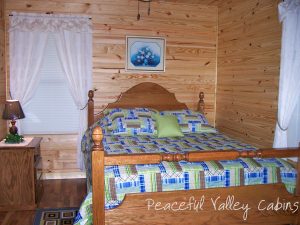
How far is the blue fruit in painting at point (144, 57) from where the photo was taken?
4055 mm

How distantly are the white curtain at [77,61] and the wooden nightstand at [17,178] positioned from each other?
98cm

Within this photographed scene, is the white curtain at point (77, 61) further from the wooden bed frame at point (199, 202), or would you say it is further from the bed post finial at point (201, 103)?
the wooden bed frame at point (199, 202)

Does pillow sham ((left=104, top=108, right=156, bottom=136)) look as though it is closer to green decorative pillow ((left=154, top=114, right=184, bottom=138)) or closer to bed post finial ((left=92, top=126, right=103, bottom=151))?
green decorative pillow ((left=154, top=114, right=184, bottom=138))

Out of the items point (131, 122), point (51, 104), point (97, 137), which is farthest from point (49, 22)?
point (97, 137)

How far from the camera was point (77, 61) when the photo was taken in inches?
151

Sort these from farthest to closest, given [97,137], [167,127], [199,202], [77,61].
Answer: [77,61], [167,127], [199,202], [97,137]

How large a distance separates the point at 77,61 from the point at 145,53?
92 centimetres

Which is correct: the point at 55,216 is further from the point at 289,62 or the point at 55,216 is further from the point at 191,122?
the point at 289,62

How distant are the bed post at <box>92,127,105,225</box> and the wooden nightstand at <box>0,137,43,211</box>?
4.73ft

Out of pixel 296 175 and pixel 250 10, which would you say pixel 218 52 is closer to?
pixel 250 10

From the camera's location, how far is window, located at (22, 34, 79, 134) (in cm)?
384

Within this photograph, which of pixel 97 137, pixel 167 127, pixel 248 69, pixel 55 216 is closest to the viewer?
pixel 97 137

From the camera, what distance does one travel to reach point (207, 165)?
2.21m

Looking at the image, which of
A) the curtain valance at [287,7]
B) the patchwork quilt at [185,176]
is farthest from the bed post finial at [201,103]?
the patchwork quilt at [185,176]
